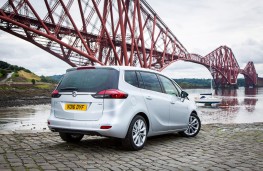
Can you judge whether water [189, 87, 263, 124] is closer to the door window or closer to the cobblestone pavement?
the door window

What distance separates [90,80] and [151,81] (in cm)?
143

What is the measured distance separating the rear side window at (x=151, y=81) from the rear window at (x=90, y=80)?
2.78 feet

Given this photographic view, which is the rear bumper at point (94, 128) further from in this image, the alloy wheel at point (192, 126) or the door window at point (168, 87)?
the alloy wheel at point (192, 126)

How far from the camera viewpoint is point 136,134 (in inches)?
210

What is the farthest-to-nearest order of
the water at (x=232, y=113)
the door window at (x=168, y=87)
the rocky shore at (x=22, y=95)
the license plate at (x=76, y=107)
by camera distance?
the rocky shore at (x=22, y=95) < the water at (x=232, y=113) < the door window at (x=168, y=87) < the license plate at (x=76, y=107)

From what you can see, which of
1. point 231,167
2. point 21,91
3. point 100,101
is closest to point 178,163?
point 231,167

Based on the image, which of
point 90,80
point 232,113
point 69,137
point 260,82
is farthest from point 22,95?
point 260,82

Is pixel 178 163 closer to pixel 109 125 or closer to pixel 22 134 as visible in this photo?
pixel 109 125

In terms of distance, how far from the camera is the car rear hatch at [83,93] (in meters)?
5.02

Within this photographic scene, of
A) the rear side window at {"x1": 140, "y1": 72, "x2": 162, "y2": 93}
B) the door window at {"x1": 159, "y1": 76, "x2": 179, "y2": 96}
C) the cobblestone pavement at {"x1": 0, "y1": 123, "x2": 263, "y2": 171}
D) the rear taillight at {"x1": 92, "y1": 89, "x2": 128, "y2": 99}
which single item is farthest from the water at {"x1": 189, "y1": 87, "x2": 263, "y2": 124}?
the rear taillight at {"x1": 92, "y1": 89, "x2": 128, "y2": 99}

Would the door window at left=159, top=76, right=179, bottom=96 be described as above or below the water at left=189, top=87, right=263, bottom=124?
above

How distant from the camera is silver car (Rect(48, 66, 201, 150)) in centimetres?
495

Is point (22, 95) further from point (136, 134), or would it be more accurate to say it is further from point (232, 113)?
point (136, 134)

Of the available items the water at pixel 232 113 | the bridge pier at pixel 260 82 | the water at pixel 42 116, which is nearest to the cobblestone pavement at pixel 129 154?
the water at pixel 42 116
